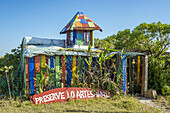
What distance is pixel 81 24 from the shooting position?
10.4 m

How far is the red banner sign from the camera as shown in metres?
5.46

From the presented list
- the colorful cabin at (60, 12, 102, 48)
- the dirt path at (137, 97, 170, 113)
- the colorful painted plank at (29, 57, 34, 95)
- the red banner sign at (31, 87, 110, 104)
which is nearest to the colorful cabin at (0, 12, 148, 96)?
the colorful painted plank at (29, 57, 34, 95)

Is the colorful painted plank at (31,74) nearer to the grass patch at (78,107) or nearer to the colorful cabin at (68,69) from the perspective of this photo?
the colorful cabin at (68,69)

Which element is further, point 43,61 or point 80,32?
point 80,32

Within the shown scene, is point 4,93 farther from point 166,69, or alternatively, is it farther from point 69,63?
point 166,69

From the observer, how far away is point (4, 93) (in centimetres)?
646

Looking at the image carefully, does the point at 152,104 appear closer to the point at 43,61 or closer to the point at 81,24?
the point at 43,61

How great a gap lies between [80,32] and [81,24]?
0.60 metres

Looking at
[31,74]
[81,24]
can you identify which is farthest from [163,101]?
[81,24]

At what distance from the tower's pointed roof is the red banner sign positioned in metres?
5.22

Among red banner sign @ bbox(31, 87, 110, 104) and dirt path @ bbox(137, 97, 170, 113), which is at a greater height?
red banner sign @ bbox(31, 87, 110, 104)

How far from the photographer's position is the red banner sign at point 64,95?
5461 mm

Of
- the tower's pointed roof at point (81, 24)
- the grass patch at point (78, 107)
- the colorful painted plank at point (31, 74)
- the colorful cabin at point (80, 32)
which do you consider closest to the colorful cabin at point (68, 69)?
the colorful painted plank at point (31, 74)

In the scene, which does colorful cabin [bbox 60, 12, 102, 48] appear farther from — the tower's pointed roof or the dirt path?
the dirt path
